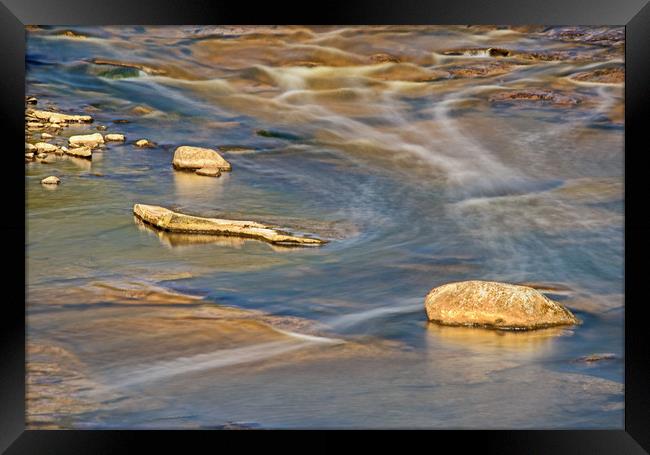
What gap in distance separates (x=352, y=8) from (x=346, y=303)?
1527 mm

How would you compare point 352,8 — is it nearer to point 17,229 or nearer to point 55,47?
point 55,47

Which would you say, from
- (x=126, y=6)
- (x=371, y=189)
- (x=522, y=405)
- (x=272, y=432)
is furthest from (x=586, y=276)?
(x=126, y=6)

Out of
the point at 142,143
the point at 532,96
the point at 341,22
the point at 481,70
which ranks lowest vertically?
the point at 142,143

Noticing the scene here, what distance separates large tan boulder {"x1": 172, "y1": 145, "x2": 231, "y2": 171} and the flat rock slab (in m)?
0.27

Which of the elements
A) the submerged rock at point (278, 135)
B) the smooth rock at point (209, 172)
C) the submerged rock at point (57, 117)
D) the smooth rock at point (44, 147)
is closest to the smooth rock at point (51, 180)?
the smooth rock at point (44, 147)

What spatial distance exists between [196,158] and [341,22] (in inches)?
43.0

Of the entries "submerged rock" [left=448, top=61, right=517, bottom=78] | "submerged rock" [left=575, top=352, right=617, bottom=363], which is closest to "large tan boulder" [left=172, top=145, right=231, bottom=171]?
"submerged rock" [left=448, top=61, right=517, bottom=78]

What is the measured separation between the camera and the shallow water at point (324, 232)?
5.78m

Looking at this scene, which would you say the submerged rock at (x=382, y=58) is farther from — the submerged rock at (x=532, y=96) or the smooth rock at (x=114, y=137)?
the smooth rock at (x=114, y=137)

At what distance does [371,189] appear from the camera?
20.9 ft

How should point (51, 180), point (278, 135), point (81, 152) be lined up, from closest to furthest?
point (51, 180), point (81, 152), point (278, 135)

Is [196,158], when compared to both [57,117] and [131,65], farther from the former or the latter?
[57,117]

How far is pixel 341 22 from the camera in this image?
5938 millimetres

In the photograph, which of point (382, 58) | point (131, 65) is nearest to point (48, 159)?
point (131, 65)
